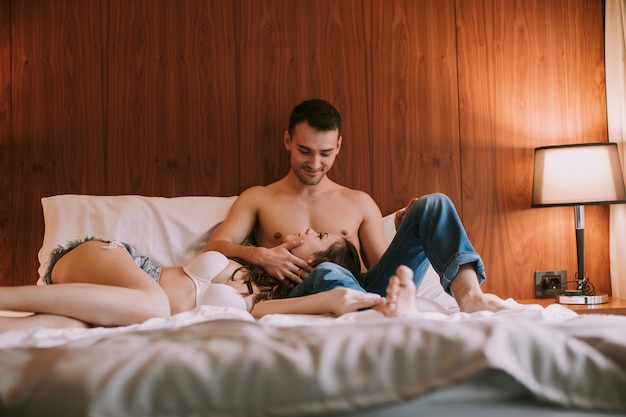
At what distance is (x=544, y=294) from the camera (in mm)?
3047

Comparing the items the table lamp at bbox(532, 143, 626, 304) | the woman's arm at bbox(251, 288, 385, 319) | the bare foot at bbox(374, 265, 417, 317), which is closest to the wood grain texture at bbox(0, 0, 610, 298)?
the table lamp at bbox(532, 143, 626, 304)

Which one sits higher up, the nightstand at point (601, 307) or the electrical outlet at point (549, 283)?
the electrical outlet at point (549, 283)

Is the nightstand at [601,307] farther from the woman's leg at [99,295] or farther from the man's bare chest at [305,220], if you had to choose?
the woman's leg at [99,295]

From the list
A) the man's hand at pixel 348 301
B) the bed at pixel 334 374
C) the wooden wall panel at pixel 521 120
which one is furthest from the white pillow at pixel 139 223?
the bed at pixel 334 374

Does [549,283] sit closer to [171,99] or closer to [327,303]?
[327,303]

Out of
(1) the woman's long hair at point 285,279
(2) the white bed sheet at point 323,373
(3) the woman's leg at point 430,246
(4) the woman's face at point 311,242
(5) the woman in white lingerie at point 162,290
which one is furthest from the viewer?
(4) the woman's face at point 311,242

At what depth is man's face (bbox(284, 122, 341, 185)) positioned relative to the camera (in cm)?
260

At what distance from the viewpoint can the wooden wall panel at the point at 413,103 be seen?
3020 millimetres

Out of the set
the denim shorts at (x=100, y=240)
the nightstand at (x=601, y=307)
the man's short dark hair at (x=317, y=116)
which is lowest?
the nightstand at (x=601, y=307)

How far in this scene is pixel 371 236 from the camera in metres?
2.62

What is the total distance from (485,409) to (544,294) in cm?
241

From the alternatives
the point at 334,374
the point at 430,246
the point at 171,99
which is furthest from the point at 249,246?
the point at 334,374

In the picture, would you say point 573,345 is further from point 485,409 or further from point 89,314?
point 89,314

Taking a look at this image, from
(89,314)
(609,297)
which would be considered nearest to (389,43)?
(609,297)
